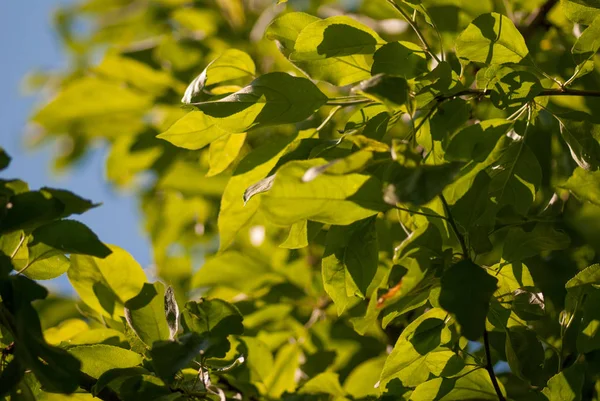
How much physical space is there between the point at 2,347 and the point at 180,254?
58.2 inches

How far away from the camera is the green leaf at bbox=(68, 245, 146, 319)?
1.05 meters

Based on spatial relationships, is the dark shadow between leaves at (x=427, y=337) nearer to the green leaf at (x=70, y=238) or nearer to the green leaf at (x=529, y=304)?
the green leaf at (x=529, y=304)

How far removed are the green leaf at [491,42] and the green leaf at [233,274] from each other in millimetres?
805

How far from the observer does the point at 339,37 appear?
85 cm

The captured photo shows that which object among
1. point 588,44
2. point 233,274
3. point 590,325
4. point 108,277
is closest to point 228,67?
point 108,277

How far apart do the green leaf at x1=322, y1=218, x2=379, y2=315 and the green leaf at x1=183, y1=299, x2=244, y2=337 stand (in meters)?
0.13

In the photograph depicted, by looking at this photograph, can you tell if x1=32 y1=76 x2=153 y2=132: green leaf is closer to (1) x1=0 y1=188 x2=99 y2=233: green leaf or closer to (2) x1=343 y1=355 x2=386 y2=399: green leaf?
(2) x1=343 y1=355 x2=386 y2=399: green leaf

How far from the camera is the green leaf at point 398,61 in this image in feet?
2.74

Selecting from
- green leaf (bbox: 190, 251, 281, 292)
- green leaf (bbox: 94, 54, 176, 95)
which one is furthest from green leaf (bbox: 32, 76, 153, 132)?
green leaf (bbox: 190, 251, 281, 292)

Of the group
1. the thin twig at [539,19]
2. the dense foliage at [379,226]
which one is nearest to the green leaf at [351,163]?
the dense foliage at [379,226]

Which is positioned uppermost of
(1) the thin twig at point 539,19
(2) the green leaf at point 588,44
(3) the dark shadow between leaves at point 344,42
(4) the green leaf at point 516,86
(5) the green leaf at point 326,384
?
(3) the dark shadow between leaves at point 344,42

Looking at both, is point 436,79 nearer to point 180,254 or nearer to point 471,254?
point 471,254

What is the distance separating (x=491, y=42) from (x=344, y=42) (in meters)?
0.18

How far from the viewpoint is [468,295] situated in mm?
673
